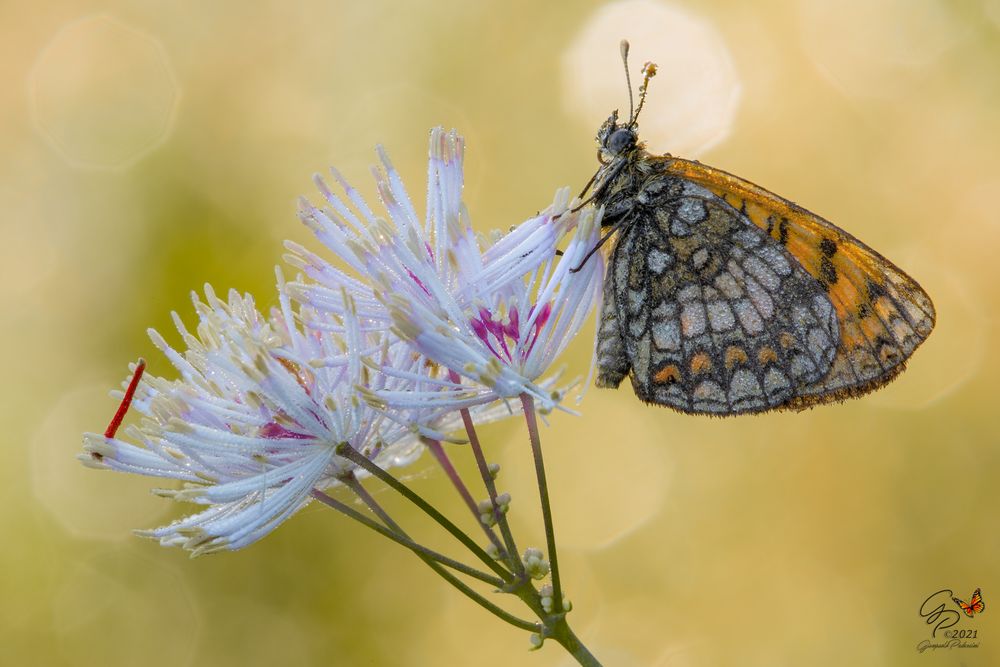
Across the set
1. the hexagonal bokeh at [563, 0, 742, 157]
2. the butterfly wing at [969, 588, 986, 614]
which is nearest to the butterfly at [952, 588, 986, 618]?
the butterfly wing at [969, 588, 986, 614]

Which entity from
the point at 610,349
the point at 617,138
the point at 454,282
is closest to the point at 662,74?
the point at 617,138

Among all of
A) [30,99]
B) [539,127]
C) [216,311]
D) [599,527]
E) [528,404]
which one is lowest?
[528,404]

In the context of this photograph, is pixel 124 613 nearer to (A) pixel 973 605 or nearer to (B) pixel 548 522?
(B) pixel 548 522

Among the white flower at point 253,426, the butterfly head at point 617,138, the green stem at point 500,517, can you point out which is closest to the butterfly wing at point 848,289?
the butterfly head at point 617,138

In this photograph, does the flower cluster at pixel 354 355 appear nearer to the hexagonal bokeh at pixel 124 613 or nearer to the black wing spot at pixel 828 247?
the black wing spot at pixel 828 247

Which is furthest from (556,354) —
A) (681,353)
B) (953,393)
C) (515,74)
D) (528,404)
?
(515,74)

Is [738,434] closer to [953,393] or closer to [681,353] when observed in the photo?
[953,393]
